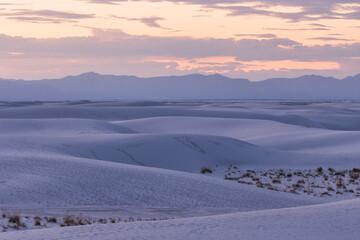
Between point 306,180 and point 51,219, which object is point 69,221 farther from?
point 306,180

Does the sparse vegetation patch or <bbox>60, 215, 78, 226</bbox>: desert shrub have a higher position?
<bbox>60, 215, 78, 226</bbox>: desert shrub

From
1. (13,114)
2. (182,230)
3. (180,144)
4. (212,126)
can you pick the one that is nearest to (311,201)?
(182,230)

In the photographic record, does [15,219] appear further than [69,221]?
No

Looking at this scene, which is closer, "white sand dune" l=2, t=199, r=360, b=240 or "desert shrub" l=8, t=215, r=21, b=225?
"white sand dune" l=2, t=199, r=360, b=240

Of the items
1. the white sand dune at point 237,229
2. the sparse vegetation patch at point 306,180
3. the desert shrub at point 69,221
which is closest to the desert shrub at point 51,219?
the desert shrub at point 69,221

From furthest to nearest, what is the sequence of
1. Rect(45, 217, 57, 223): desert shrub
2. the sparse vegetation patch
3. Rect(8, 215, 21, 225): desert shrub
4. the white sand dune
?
the sparse vegetation patch, Rect(45, 217, 57, 223): desert shrub, Rect(8, 215, 21, 225): desert shrub, the white sand dune

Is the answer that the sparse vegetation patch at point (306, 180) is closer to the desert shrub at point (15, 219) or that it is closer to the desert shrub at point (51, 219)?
the desert shrub at point (51, 219)

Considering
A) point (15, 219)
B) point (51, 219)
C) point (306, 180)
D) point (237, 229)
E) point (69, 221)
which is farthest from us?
point (306, 180)

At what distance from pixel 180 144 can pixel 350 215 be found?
20155 mm

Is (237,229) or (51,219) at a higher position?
(237,229)

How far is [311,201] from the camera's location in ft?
50.2

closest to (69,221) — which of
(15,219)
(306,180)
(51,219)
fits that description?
(51,219)

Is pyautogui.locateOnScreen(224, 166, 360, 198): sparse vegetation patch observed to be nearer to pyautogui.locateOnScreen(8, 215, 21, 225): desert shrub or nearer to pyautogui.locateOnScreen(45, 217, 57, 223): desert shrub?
pyautogui.locateOnScreen(45, 217, 57, 223): desert shrub

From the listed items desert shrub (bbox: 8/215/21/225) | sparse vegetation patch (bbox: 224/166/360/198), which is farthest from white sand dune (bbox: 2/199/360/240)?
sparse vegetation patch (bbox: 224/166/360/198)
